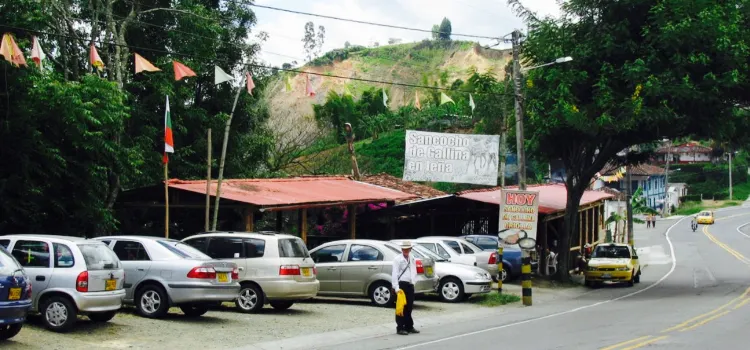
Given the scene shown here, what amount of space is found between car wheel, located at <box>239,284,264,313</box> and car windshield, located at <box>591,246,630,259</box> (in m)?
17.4

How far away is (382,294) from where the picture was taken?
20.0 m

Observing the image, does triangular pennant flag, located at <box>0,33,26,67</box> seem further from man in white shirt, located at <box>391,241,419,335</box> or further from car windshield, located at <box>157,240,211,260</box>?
man in white shirt, located at <box>391,241,419,335</box>

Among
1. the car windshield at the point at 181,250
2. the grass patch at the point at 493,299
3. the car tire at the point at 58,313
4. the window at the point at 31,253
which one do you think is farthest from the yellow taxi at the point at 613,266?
the window at the point at 31,253

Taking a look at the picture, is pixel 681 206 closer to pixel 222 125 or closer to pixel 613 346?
pixel 222 125

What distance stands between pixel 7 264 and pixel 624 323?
11918mm

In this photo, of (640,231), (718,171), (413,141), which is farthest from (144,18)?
(718,171)

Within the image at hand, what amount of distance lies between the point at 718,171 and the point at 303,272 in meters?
111

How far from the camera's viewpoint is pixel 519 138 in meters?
25.0

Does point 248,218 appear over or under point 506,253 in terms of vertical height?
over

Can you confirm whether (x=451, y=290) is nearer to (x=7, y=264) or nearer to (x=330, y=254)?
(x=330, y=254)

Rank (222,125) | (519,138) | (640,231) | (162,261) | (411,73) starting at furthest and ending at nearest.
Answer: (411,73), (640,231), (222,125), (519,138), (162,261)

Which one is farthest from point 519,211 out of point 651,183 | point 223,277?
point 651,183

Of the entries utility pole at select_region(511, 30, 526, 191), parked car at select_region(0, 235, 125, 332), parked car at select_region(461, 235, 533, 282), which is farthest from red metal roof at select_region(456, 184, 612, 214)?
parked car at select_region(0, 235, 125, 332)

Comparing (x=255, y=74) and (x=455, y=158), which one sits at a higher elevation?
(x=255, y=74)
